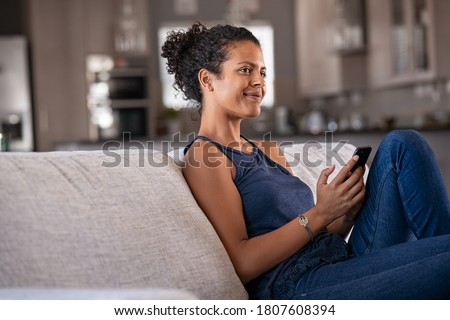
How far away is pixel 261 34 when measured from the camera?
29.1 feet

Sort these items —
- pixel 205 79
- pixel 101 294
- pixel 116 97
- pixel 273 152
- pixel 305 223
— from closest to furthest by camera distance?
pixel 101 294
pixel 305 223
pixel 205 79
pixel 273 152
pixel 116 97

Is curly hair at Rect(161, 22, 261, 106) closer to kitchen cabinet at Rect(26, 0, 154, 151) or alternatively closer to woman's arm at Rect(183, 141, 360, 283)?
woman's arm at Rect(183, 141, 360, 283)

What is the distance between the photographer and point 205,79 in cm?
212

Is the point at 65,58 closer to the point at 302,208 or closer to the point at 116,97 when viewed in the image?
the point at 116,97

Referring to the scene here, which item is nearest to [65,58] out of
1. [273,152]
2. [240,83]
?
[273,152]

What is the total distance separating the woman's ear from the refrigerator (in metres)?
5.72

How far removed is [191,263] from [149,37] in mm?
6865

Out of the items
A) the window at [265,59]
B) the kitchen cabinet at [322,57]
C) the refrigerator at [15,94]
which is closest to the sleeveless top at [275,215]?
the kitchen cabinet at [322,57]

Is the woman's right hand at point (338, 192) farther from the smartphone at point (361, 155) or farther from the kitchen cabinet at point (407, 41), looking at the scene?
the kitchen cabinet at point (407, 41)

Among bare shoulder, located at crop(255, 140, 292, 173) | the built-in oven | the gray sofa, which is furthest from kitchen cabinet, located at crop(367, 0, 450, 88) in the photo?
the gray sofa

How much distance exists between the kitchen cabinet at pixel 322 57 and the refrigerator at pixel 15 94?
2947 mm

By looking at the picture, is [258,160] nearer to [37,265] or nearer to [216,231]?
[216,231]

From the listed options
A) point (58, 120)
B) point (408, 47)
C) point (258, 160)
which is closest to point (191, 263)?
point (258, 160)

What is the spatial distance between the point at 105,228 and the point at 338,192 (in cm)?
59
